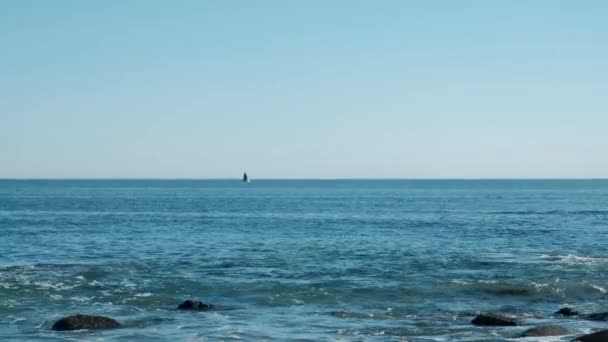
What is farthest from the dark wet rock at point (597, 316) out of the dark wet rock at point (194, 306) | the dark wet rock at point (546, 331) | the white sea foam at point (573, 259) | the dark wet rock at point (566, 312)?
the white sea foam at point (573, 259)

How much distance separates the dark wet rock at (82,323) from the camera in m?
28.5

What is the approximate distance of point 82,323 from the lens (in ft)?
93.9

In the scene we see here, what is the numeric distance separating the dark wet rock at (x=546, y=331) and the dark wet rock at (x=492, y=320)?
6.46ft

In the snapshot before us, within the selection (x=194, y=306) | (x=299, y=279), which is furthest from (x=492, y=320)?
(x=299, y=279)

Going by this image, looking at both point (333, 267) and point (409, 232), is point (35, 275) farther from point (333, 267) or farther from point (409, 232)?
point (409, 232)

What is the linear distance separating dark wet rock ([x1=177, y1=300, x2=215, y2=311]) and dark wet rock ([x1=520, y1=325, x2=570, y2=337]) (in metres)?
11.9

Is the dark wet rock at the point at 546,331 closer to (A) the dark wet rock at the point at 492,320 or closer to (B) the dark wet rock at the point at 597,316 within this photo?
(A) the dark wet rock at the point at 492,320

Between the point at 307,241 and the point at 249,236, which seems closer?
the point at 307,241

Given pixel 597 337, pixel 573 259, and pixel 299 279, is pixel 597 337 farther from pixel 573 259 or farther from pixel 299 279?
pixel 573 259

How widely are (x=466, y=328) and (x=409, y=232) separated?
4509cm

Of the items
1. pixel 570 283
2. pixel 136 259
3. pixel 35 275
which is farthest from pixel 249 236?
pixel 570 283

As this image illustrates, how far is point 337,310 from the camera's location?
110 feet

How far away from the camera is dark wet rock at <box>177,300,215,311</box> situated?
108 feet

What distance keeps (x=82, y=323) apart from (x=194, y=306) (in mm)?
5358
